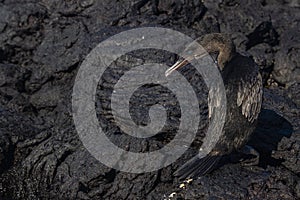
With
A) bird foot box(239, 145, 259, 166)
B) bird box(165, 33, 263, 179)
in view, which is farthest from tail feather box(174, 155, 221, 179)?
bird foot box(239, 145, 259, 166)

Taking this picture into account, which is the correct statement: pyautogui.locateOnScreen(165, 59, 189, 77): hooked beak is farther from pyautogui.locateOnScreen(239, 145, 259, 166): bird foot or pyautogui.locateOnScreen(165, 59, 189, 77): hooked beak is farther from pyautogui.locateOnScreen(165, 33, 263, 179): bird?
pyautogui.locateOnScreen(239, 145, 259, 166): bird foot

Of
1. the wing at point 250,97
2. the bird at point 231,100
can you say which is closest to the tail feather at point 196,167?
the bird at point 231,100

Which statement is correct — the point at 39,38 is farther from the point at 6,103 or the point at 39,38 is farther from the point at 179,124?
the point at 179,124

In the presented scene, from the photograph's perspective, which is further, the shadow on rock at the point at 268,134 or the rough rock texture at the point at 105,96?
the shadow on rock at the point at 268,134

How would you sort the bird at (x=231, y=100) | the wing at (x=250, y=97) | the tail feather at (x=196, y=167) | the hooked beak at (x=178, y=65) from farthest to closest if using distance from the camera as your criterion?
the hooked beak at (x=178, y=65) < the wing at (x=250, y=97) < the bird at (x=231, y=100) < the tail feather at (x=196, y=167)

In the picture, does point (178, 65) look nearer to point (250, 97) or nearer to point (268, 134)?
point (250, 97)

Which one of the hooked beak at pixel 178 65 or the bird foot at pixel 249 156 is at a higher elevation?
the hooked beak at pixel 178 65

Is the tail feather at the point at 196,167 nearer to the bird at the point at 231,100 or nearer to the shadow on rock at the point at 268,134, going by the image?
the bird at the point at 231,100
